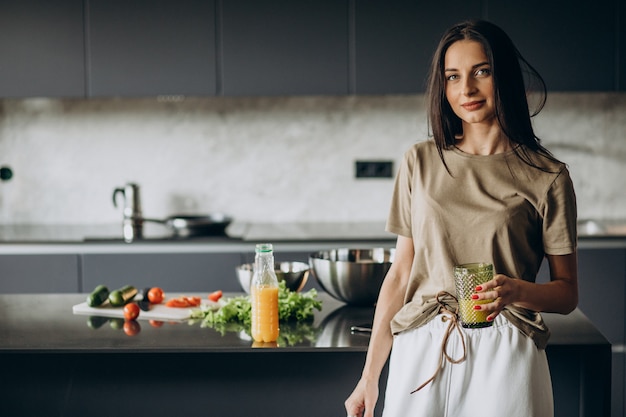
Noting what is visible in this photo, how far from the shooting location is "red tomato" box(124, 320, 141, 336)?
193cm

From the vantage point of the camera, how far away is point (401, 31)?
380cm

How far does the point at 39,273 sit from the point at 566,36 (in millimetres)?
2780

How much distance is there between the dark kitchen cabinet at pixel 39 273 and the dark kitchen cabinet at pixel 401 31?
1.70 meters

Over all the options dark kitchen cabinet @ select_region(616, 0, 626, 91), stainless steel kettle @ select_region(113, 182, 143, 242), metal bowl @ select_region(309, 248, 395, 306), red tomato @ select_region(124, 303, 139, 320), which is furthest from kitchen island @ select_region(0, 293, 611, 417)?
dark kitchen cabinet @ select_region(616, 0, 626, 91)

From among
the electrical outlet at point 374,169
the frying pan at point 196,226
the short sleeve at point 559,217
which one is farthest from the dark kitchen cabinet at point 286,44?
the short sleeve at point 559,217

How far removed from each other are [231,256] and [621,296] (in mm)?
1819

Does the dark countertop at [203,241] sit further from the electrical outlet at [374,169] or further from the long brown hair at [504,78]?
the long brown hair at [504,78]

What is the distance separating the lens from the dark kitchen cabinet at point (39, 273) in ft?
11.8

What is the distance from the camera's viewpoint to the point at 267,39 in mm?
3809

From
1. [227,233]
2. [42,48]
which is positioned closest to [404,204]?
[227,233]

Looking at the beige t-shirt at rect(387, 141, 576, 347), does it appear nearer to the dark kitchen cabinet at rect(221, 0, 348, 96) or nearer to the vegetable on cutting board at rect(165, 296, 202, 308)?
the vegetable on cutting board at rect(165, 296, 202, 308)

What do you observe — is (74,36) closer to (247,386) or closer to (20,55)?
(20,55)

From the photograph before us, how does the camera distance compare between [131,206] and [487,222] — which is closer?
[487,222]

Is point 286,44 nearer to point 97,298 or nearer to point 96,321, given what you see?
point 97,298
